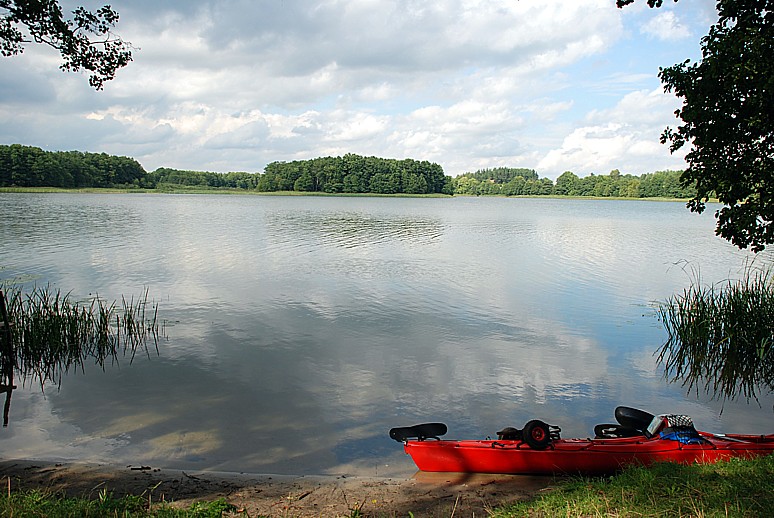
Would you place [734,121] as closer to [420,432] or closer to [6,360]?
[420,432]

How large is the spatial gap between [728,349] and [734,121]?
15.8 ft

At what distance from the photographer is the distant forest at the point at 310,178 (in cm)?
8794

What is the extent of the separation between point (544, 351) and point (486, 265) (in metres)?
12.0

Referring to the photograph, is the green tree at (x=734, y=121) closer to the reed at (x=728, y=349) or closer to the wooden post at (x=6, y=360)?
the reed at (x=728, y=349)

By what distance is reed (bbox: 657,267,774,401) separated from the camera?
9.67 m

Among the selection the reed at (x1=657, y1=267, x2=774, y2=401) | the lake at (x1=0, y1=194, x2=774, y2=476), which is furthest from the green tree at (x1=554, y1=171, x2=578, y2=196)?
the reed at (x1=657, y1=267, x2=774, y2=401)

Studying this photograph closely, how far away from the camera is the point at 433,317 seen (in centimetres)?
1419

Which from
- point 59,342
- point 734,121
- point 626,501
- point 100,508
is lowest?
point 59,342

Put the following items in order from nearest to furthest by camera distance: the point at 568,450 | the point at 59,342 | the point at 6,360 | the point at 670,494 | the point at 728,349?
the point at 670,494 → the point at 568,450 → the point at 6,360 → the point at 59,342 → the point at 728,349

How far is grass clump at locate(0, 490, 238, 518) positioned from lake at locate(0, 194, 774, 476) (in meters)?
1.73

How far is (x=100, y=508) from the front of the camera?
4.44m

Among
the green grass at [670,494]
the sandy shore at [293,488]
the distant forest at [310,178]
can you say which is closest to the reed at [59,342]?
the sandy shore at [293,488]

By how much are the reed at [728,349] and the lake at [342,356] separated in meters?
0.48

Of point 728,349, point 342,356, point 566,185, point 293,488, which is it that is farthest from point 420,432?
point 566,185
